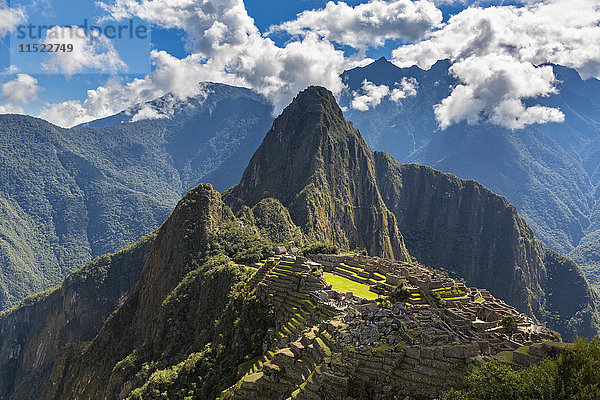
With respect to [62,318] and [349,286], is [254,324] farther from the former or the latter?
[62,318]

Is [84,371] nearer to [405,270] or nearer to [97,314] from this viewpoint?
[97,314]

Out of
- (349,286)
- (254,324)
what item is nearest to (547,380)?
(254,324)

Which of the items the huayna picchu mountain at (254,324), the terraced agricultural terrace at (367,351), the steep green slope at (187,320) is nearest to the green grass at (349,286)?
the huayna picchu mountain at (254,324)

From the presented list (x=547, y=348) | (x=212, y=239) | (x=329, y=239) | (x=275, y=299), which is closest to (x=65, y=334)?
(x=212, y=239)

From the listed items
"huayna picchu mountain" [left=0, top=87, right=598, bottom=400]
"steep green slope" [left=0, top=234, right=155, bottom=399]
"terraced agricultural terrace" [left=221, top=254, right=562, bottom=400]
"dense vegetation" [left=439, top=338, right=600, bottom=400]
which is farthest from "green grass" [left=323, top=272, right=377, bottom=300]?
"steep green slope" [left=0, top=234, right=155, bottom=399]

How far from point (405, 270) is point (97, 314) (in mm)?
126356

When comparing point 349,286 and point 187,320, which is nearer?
point 349,286

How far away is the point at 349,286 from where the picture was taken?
61.0 meters

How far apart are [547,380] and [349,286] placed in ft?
142

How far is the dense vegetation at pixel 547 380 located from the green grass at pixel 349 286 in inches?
1359

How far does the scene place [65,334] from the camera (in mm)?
143375

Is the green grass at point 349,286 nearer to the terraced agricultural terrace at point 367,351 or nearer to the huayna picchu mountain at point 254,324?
the huayna picchu mountain at point 254,324

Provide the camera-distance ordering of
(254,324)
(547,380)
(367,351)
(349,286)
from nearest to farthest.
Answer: (547,380) < (367,351) < (254,324) < (349,286)

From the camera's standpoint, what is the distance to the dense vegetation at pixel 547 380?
17781mm
